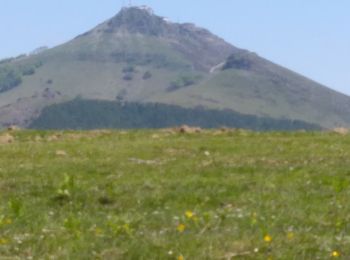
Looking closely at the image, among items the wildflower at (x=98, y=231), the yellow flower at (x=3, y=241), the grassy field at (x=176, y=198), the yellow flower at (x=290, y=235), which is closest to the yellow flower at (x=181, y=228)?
the grassy field at (x=176, y=198)

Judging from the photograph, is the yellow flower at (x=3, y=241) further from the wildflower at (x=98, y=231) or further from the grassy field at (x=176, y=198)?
the wildflower at (x=98, y=231)

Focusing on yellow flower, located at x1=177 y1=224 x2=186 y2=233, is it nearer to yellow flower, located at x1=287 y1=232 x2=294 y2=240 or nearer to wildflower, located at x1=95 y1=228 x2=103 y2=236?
wildflower, located at x1=95 y1=228 x2=103 y2=236

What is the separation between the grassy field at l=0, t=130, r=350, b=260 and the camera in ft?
44.6

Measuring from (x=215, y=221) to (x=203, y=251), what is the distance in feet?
8.15

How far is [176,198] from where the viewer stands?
1952cm

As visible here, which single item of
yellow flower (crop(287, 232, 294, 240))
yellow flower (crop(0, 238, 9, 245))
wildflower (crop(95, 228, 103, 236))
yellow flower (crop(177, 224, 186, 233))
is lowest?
yellow flower (crop(0, 238, 9, 245))

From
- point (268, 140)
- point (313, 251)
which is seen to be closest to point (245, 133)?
point (268, 140)

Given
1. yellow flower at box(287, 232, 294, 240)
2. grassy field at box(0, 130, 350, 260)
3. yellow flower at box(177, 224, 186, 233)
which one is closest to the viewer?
grassy field at box(0, 130, 350, 260)

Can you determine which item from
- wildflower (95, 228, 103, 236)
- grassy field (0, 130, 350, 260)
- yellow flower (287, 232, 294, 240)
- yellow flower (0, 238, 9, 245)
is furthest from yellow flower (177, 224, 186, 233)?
yellow flower (0, 238, 9, 245)

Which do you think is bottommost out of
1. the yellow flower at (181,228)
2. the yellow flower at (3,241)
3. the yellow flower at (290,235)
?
the yellow flower at (3,241)

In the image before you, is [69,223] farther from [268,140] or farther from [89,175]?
[268,140]

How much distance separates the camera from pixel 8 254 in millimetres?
13383

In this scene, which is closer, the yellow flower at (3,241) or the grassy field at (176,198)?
the grassy field at (176,198)

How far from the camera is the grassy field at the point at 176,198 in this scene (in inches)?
535
